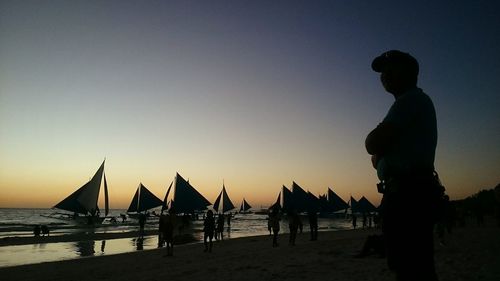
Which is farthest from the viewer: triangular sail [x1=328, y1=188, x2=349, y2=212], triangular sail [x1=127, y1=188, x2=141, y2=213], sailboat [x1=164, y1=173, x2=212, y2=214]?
triangular sail [x1=328, y1=188, x2=349, y2=212]

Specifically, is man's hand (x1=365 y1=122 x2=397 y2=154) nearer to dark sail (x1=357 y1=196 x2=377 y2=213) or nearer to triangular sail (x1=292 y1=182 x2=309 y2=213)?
triangular sail (x1=292 y1=182 x2=309 y2=213)

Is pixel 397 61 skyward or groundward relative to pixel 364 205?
skyward

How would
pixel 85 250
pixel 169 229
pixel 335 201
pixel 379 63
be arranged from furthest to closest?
pixel 335 201 < pixel 85 250 < pixel 169 229 < pixel 379 63

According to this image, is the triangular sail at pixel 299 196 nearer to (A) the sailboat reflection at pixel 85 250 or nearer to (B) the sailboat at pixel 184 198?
(B) the sailboat at pixel 184 198

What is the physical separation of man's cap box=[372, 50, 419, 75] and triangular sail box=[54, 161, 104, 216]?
5402 cm

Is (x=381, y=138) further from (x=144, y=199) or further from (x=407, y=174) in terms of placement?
(x=144, y=199)

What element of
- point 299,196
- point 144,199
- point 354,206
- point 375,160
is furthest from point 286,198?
point 375,160

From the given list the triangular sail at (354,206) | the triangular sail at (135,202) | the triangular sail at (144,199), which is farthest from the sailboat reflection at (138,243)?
the triangular sail at (354,206)

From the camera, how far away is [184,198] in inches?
1890

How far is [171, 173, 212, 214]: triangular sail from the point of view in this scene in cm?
4722

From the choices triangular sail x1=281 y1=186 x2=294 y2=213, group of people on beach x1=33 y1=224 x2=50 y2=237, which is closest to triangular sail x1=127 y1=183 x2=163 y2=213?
triangular sail x1=281 y1=186 x2=294 y2=213

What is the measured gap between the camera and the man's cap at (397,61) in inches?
95.5

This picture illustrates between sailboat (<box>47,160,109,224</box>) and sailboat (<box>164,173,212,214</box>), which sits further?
sailboat (<box>47,160,109,224</box>)

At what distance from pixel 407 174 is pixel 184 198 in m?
47.8
